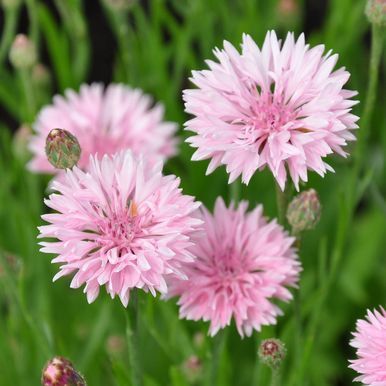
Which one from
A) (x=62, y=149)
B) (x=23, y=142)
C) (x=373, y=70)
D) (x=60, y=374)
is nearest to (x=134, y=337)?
(x=60, y=374)

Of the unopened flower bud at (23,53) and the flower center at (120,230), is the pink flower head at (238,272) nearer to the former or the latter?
the flower center at (120,230)

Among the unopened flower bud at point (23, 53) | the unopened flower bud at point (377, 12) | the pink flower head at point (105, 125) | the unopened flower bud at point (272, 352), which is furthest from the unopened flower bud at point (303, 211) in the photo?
the unopened flower bud at point (23, 53)

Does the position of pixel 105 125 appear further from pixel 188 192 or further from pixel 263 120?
pixel 263 120

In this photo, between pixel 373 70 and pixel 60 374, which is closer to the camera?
pixel 60 374

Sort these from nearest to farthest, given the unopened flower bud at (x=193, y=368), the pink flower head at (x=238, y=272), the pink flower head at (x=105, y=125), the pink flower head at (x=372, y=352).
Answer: the pink flower head at (x=372, y=352), the pink flower head at (x=238, y=272), the unopened flower bud at (x=193, y=368), the pink flower head at (x=105, y=125)

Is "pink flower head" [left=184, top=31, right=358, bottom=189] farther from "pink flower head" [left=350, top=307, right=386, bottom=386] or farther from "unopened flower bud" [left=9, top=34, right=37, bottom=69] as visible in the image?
"unopened flower bud" [left=9, top=34, right=37, bottom=69]

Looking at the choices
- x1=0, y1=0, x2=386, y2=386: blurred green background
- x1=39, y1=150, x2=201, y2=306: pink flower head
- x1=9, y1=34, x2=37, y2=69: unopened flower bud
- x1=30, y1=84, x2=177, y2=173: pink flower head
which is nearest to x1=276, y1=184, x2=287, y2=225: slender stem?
x1=39, y1=150, x2=201, y2=306: pink flower head

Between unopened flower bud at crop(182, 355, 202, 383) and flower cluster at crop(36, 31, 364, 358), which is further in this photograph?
unopened flower bud at crop(182, 355, 202, 383)
